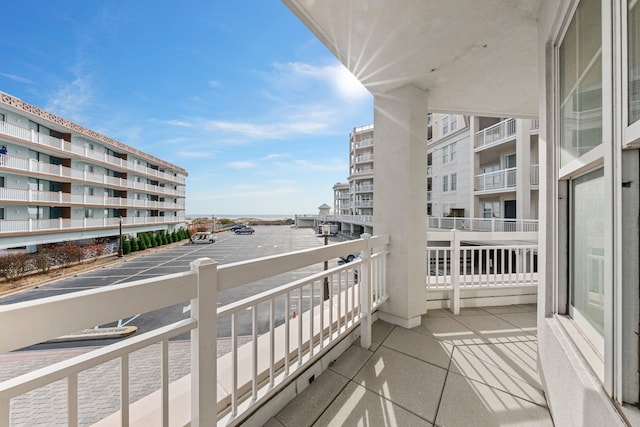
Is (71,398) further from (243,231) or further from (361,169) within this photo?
(361,169)

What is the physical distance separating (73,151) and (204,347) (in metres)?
15.1

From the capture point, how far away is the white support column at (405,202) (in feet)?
7.87

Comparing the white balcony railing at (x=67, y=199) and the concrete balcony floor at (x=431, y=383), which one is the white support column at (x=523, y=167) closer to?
the concrete balcony floor at (x=431, y=383)

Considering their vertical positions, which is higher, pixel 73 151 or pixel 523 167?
pixel 73 151

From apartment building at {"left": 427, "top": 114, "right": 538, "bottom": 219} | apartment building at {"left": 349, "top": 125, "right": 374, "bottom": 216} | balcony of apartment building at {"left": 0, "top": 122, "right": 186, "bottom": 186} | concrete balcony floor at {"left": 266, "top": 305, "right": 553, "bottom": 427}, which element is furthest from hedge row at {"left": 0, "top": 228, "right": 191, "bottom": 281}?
apartment building at {"left": 349, "top": 125, "right": 374, "bottom": 216}

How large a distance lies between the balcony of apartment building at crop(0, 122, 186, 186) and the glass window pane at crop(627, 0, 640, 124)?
11737mm

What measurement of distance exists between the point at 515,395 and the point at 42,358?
633cm

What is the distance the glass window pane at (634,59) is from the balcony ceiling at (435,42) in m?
1.07

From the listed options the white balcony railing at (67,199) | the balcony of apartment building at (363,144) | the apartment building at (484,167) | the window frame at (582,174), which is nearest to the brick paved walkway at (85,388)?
the window frame at (582,174)

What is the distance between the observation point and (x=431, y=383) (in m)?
1.63

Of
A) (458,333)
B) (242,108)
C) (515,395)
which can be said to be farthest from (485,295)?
(242,108)

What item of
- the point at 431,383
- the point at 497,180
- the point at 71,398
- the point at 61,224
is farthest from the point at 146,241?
the point at 497,180

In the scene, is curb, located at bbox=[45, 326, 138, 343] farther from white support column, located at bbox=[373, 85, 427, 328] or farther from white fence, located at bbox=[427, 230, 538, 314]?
white fence, located at bbox=[427, 230, 538, 314]

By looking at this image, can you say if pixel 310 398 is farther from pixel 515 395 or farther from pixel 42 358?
pixel 42 358
